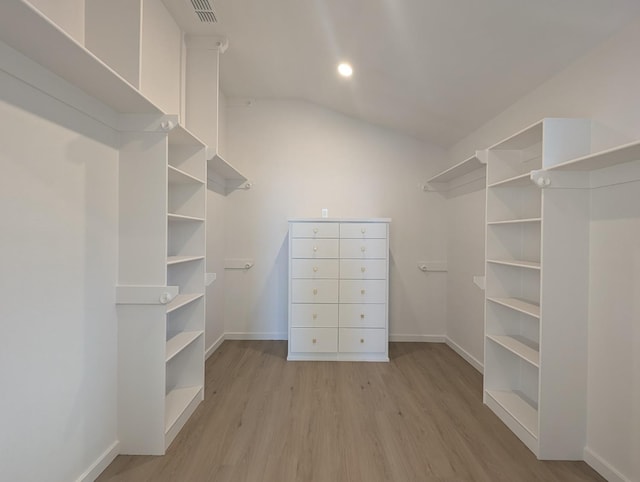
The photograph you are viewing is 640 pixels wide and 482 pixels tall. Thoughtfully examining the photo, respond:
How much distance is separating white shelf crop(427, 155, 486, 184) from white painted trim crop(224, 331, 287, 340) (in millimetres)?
2545

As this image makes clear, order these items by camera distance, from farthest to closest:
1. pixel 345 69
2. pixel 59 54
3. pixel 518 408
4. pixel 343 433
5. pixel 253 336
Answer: pixel 253 336 < pixel 345 69 < pixel 518 408 < pixel 343 433 < pixel 59 54

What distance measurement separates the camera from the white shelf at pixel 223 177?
2910 millimetres

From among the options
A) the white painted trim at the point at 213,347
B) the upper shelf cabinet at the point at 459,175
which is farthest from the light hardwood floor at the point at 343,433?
the upper shelf cabinet at the point at 459,175

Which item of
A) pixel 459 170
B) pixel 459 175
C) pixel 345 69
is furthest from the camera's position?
pixel 459 175

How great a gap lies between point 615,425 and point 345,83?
310 centimetres

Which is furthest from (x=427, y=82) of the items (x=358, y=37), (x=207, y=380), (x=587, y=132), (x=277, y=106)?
(x=207, y=380)

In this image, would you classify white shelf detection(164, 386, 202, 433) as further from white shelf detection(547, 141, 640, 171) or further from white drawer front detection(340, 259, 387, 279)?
white shelf detection(547, 141, 640, 171)

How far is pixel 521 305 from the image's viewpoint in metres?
2.01

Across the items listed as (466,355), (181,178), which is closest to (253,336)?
(181,178)

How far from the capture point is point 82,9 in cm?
161

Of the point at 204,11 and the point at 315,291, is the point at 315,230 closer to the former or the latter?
the point at 315,291

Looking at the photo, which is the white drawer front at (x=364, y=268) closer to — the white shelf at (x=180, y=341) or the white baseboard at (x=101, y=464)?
the white shelf at (x=180, y=341)

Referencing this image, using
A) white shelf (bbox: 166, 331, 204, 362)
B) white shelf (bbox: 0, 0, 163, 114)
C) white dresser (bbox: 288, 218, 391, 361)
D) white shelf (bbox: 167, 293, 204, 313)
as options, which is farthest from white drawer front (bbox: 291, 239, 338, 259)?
white shelf (bbox: 0, 0, 163, 114)

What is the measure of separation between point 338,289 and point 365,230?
66 cm
